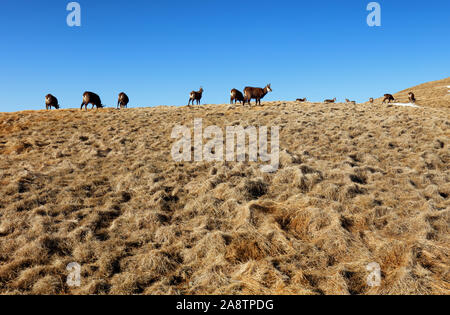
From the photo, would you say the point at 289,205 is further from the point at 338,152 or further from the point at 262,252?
the point at 338,152

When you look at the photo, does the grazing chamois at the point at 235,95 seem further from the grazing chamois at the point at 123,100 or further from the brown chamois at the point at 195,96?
the grazing chamois at the point at 123,100

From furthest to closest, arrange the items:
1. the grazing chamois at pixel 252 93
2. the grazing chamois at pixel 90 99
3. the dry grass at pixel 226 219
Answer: the grazing chamois at pixel 252 93
the grazing chamois at pixel 90 99
the dry grass at pixel 226 219

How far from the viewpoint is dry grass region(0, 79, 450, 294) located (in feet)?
16.9

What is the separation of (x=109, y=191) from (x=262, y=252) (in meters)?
6.14

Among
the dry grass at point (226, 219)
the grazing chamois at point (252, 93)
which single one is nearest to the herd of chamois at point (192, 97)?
the grazing chamois at point (252, 93)

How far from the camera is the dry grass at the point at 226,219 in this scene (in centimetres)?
516

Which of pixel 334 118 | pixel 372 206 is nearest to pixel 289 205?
pixel 372 206

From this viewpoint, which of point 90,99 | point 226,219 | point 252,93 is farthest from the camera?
point 252,93

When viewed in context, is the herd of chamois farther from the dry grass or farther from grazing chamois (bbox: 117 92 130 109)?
the dry grass

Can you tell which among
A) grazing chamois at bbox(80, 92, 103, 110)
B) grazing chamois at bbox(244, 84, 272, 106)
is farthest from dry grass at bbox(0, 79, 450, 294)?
grazing chamois at bbox(244, 84, 272, 106)

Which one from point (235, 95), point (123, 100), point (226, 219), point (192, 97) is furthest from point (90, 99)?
point (226, 219)

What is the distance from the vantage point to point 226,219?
7492mm

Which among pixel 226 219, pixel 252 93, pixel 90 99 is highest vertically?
pixel 252 93

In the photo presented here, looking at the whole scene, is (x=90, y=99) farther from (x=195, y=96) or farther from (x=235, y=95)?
(x=235, y=95)
